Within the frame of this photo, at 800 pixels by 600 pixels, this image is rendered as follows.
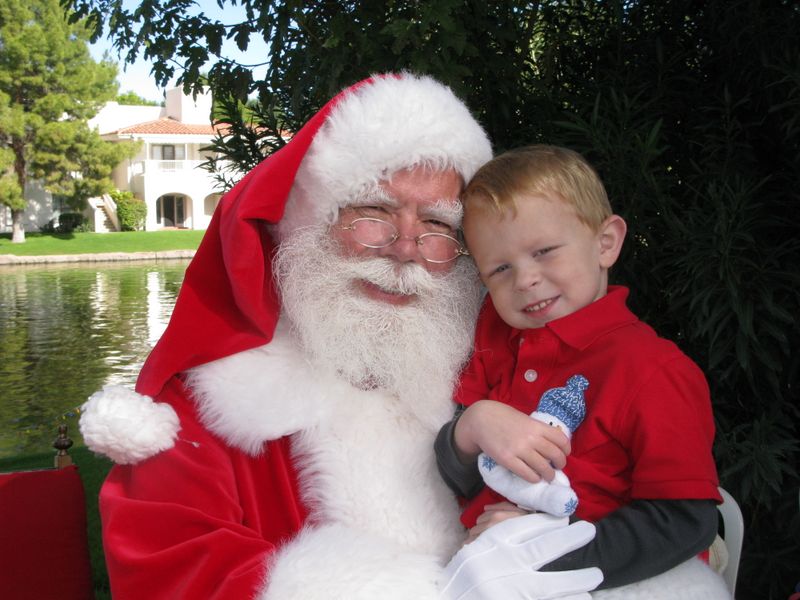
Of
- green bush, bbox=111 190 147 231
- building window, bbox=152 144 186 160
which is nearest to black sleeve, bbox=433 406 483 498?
green bush, bbox=111 190 147 231

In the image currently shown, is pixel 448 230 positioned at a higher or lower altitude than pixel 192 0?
lower

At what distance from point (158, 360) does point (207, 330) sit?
15 centimetres

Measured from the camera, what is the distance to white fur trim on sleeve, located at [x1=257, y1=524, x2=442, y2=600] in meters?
1.65

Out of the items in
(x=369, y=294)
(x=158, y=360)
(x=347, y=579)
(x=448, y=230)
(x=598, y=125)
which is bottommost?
(x=347, y=579)

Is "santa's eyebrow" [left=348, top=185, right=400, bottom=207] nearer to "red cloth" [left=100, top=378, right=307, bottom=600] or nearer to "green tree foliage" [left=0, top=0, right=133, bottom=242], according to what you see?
"red cloth" [left=100, top=378, right=307, bottom=600]

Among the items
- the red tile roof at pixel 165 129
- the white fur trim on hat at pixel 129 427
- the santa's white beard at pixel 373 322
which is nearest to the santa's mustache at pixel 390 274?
the santa's white beard at pixel 373 322

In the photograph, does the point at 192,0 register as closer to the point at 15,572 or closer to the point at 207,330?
the point at 207,330

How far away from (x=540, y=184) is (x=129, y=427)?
116 centimetres

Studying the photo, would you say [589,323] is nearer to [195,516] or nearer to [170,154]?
[195,516]

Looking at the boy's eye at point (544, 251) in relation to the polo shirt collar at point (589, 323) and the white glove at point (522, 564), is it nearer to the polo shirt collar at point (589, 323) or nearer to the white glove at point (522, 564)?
the polo shirt collar at point (589, 323)

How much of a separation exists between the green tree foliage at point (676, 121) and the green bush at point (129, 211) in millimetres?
35481

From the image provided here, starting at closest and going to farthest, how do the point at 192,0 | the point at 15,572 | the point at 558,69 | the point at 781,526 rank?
the point at 781,526 → the point at 15,572 → the point at 558,69 → the point at 192,0

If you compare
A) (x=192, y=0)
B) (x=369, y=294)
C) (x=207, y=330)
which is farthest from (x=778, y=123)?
(x=192, y=0)

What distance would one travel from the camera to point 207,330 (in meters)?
2.03
